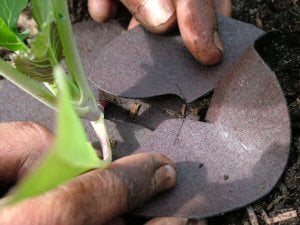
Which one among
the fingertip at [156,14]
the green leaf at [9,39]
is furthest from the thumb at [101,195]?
the fingertip at [156,14]

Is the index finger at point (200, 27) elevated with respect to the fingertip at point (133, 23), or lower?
elevated

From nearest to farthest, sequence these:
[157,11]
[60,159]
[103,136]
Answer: [60,159] < [103,136] < [157,11]

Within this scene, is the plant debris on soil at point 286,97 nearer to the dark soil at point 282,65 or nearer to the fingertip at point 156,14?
the dark soil at point 282,65

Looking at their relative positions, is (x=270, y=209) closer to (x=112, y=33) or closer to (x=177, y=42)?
(x=177, y=42)

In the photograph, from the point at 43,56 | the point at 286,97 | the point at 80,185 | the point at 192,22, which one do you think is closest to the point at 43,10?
the point at 43,56

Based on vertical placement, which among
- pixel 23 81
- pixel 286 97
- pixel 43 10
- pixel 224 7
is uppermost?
pixel 43 10

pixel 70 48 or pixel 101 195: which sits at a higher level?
pixel 70 48

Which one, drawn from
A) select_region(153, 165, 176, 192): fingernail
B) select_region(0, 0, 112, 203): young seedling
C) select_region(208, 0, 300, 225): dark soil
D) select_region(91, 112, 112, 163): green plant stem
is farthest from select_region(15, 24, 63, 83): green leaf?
select_region(208, 0, 300, 225): dark soil

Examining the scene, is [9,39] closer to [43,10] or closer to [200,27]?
[43,10]
